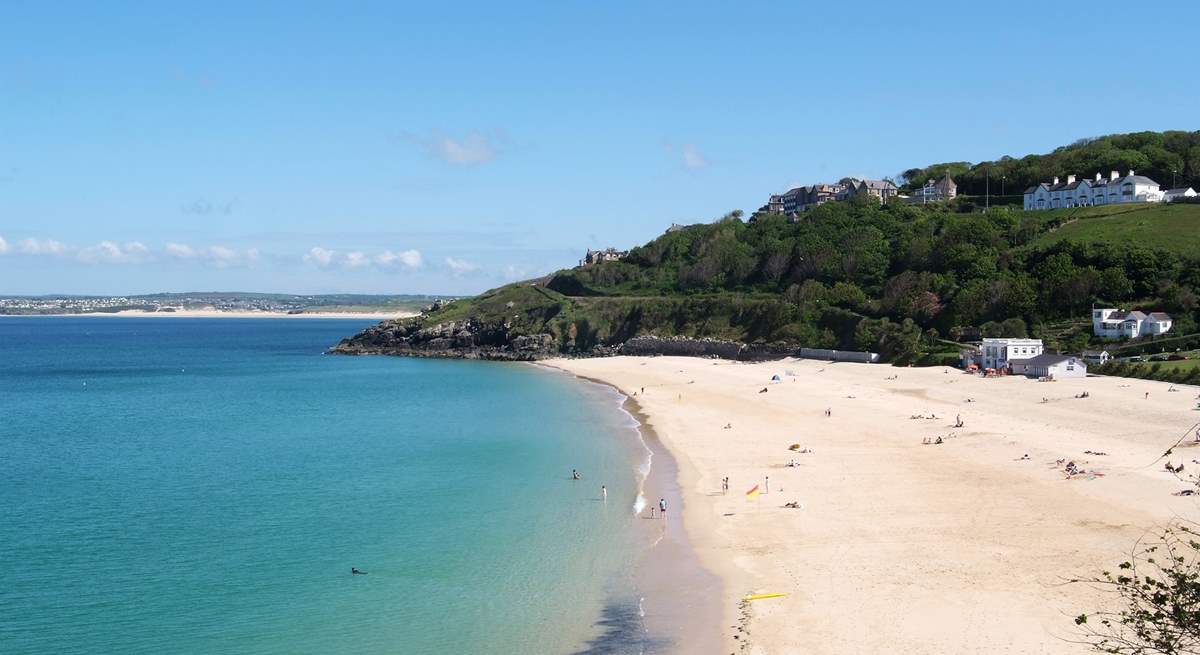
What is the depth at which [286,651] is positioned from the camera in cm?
2162

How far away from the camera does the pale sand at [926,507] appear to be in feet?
71.8

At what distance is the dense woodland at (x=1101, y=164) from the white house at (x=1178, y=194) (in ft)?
28.1

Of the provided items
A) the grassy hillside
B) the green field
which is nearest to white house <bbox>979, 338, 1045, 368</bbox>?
the grassy hillside

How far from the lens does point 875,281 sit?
9788 cm

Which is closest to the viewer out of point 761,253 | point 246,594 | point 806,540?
point 246,594

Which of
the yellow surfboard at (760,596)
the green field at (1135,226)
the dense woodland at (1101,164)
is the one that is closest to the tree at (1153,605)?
the yellow surfboard at (760,596)

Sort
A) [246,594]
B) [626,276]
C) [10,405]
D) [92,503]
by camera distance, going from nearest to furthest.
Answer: [246,594], [92,503], [10,405], [626,276]

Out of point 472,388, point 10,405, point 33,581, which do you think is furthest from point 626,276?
point 33,581

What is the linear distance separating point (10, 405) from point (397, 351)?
5521 centimetres

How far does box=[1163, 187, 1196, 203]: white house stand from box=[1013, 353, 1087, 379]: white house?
165 feet

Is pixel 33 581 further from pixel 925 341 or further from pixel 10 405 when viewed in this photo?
pixel 925 341

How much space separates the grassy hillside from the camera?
76062 mm

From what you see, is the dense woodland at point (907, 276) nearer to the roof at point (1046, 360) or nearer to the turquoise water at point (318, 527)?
the roof at point (1046, 360)

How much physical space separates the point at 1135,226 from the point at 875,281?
2476 centimetres
